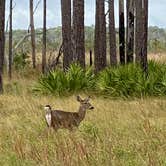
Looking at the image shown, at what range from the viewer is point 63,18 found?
2598 cm

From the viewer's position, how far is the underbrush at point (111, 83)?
18859 mm

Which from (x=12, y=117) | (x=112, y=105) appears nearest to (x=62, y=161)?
(x=12, y=117)

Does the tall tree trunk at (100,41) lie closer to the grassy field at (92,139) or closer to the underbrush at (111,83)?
the underbrush at (111,83)

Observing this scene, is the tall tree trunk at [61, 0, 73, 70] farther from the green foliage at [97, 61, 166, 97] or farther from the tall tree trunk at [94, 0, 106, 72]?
the green foliage at [97, 61, 166, 97]

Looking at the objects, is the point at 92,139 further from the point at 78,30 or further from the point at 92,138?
the point at 78,30

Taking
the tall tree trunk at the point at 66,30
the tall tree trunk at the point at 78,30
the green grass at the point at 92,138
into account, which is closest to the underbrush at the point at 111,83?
the tall tree trunk at the point at 78,30

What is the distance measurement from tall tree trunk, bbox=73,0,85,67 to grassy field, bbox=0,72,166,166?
739 cm

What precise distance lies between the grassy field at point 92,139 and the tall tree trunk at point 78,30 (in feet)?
24.3

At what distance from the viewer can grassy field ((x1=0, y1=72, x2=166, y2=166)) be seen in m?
7.47

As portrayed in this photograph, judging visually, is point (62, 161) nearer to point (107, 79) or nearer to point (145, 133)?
point (145, 133)

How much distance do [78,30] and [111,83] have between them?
323 cm

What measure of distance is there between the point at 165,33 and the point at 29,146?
250 ft

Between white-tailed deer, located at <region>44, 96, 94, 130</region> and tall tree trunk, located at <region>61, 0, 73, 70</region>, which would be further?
tall tree trunk, located at <region>61, 0, 73, 70</region>

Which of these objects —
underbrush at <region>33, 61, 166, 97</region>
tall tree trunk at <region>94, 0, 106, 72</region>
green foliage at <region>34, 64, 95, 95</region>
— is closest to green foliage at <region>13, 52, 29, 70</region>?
tall tree trunk at <region>94, 0, 106, 72</region>
